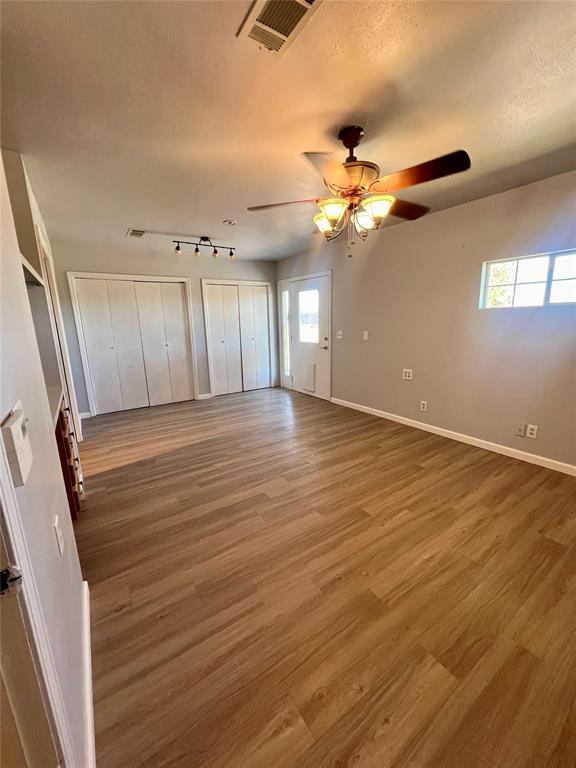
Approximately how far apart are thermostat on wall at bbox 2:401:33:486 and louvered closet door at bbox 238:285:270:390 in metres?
4.96

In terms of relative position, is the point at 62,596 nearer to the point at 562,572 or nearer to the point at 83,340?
the point at 562,572

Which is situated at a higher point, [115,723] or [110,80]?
[110,80]

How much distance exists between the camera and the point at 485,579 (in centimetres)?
164

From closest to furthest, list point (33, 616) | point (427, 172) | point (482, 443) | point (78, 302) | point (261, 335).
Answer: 1. point (33, 616)
2. point (427, 172)
3. point (482, 443)
4. point (78, 302)
5. point (261, 335)

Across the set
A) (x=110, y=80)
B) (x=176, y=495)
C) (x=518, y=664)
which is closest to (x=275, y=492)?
(x=176, y=495)

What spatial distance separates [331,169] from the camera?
5.61 ft

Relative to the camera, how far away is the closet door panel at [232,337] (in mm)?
5395

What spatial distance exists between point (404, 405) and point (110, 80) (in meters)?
3.72

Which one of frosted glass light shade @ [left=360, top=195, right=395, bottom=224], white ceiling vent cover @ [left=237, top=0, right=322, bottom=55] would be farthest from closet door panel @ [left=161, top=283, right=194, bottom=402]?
white ceiling vent cover @ [left=237, top=0, right=322, bottom=55]

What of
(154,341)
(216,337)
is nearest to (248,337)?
→ (216,337)

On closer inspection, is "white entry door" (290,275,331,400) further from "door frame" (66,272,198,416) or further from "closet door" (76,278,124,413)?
"closet door" (76,278,124,413)

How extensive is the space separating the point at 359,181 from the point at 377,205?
0.17 m

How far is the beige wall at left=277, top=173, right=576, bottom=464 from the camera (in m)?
2.58

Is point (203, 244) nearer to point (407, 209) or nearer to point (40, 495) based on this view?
point (407, 209)
